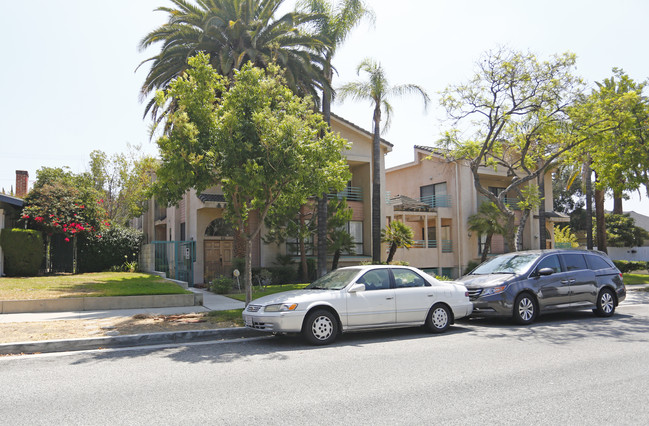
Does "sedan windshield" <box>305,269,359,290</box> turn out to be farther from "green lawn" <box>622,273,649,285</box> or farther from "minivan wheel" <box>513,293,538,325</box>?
"green lawn" <box>622,273,649,285</box>

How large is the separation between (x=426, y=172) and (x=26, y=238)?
21.8 m

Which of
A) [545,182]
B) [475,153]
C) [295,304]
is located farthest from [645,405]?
[545,182]

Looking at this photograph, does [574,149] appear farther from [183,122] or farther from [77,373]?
[77,373]

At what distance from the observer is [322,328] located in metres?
8.88

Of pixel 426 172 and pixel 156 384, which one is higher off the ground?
pixel 426 172

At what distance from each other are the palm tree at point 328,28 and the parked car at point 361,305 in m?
9.74

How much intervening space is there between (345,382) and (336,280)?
12.3 feet

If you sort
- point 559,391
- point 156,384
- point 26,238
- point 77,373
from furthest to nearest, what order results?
point 26,238 → point 77,373 → point 156,384 → point 559,391

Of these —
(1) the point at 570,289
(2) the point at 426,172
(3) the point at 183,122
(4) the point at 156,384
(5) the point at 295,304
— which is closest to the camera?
(4) the point at 156,384

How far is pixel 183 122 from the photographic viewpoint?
10.7 metres

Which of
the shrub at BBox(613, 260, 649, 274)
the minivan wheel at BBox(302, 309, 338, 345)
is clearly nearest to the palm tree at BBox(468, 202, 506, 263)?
the shrub at BBox(613, 260, 649, 274)

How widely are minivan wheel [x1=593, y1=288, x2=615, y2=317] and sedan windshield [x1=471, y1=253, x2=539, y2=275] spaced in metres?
2.04

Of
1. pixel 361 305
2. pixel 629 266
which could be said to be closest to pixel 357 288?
pixel 361 305

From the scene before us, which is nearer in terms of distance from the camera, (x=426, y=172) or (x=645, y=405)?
(x=645, y=405)
